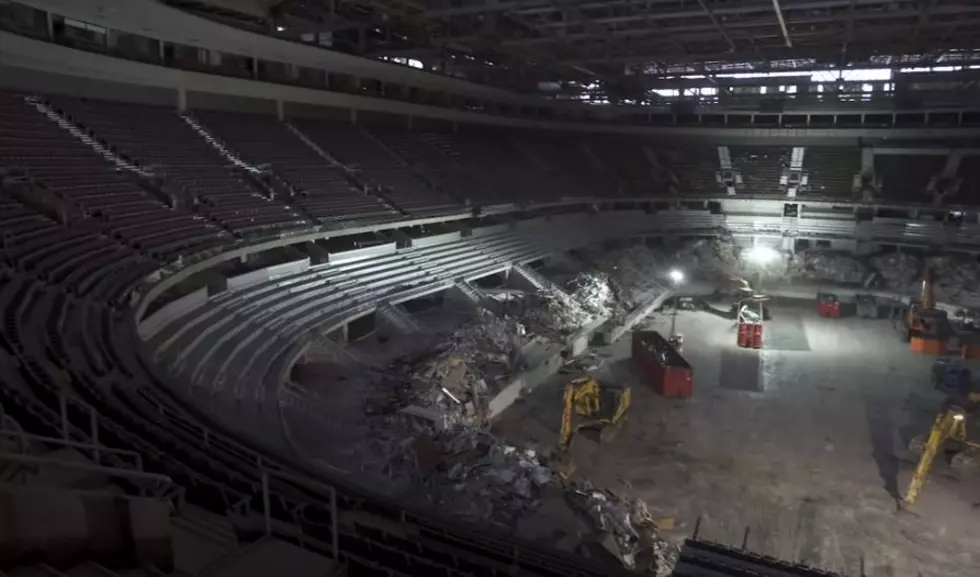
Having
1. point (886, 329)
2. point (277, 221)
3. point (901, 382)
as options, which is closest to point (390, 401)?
point (277, 221)

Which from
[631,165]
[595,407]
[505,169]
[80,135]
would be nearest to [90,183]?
[80,135]

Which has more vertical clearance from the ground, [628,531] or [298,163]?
[298,163]

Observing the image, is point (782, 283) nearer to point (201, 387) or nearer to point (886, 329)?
point (886, 329)

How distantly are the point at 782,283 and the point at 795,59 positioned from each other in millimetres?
9504

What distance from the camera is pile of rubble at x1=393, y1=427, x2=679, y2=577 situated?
9852 mm

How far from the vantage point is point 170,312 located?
1372 cm

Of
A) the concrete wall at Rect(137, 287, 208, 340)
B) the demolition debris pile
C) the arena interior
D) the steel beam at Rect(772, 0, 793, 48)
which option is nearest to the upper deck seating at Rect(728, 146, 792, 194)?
the arena interior

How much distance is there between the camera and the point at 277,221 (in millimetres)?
18688

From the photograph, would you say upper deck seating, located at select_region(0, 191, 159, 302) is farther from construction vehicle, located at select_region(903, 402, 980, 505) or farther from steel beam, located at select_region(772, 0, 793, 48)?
steel beam, located at select_region(772, 0, 793, 48)

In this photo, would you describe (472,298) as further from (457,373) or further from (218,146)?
(218,146)

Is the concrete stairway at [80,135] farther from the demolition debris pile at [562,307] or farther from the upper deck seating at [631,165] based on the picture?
the upper deck seating at [631,165]

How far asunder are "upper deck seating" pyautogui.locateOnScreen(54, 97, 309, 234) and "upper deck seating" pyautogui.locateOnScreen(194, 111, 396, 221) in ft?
3.89

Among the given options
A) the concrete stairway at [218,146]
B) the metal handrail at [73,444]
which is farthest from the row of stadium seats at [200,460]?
the concrete stairway at [218,146]

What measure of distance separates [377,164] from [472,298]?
6.84 metres
